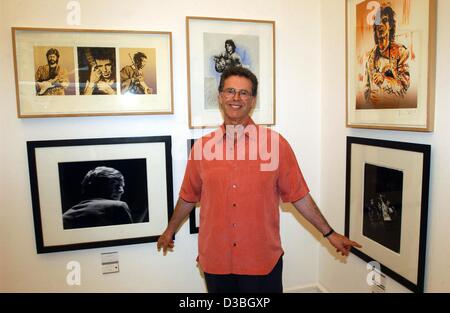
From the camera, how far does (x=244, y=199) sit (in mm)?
1282

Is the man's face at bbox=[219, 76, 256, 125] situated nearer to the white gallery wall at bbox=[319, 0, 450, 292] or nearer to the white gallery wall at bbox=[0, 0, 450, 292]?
the white gallery wall at bbox=[0, 0, 450, 292]

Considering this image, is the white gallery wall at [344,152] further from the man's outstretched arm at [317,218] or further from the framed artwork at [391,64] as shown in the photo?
the man's outstretched arm at [317,218]

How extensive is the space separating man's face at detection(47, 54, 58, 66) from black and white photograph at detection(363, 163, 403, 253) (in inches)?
62.1

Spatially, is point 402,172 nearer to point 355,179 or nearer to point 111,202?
point 355,179

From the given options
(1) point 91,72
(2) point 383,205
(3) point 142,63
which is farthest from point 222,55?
(2) point 383,205

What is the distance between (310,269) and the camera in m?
2.01

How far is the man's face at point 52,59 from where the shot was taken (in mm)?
1533

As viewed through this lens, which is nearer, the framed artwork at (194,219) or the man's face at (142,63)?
the man's face at (142,63)

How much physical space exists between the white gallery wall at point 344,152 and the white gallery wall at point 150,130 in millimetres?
81

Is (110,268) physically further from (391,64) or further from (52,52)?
(391,64)

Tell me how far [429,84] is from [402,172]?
14.3 inches

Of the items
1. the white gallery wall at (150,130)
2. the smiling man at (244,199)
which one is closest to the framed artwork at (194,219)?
the white gallery wall at (150,130)

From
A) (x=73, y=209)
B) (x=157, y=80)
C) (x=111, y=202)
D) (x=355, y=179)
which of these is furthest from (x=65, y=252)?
(x=355, y=179)

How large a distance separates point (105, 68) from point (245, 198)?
0.96 m
